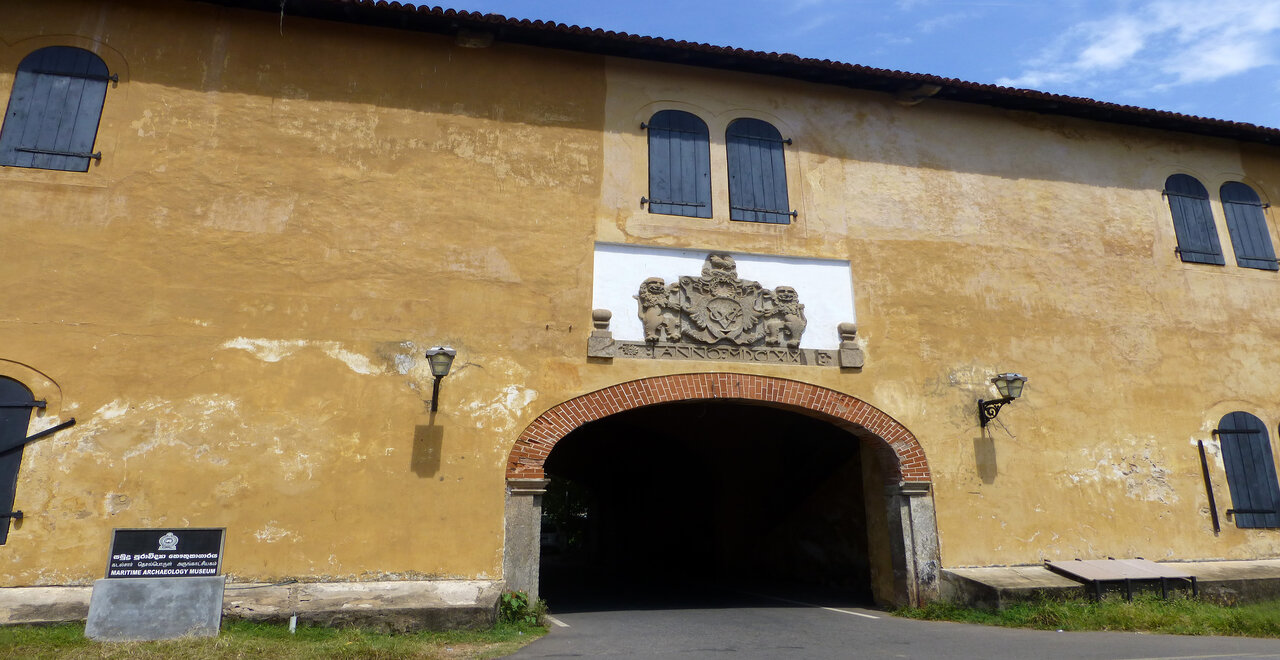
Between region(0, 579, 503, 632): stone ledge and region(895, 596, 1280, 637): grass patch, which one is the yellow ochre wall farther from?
region(895, 596, 1280, 637): grass patch

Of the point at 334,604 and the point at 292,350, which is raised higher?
the point at 292,350

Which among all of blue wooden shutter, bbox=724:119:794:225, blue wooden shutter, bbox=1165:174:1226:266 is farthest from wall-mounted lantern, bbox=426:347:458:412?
blue wooden shutter, bbox=1165:174:1226:266

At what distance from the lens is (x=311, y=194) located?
8766mm

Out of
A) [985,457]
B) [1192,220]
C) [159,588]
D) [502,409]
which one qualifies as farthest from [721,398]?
[1192,220]

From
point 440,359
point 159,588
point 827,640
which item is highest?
point 440,359

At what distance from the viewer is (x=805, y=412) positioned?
366 inches

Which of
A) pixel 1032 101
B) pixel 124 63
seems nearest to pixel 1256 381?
pixel 1032 101

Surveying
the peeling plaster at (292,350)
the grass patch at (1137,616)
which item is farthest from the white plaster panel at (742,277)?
the grass patch at (1137,616)

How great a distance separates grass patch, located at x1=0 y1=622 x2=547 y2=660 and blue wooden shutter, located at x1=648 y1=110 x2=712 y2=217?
5.02m

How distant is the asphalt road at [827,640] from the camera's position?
262 inches

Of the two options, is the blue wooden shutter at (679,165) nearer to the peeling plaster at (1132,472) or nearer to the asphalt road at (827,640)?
the asphalt road at (827,640)

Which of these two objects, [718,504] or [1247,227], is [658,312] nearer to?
[718,504]

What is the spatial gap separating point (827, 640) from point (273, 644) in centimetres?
474

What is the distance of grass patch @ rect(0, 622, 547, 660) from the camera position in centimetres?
595
